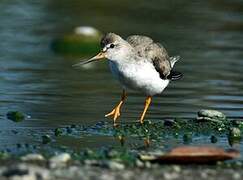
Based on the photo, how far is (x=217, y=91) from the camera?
1523 centimetres

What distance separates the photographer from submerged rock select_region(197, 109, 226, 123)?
1270cm

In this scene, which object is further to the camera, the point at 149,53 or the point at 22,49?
the point at 22,49

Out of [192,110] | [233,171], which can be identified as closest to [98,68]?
[192,110]

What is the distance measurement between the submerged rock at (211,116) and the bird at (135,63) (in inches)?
28.2

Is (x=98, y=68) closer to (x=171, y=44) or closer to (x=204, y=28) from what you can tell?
(x=171, y=44)

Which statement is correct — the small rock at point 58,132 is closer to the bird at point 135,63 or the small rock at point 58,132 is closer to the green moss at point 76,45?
the bird at point 135,63

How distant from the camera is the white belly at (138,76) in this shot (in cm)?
1256

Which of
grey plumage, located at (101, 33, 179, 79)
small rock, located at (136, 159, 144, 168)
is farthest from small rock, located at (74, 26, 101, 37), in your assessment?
small rock, located at (136, 159, 144, 168)

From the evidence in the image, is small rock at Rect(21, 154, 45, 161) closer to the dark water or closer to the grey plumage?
the dark water

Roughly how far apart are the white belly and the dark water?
2.02 ft

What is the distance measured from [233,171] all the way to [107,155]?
4.76 feet

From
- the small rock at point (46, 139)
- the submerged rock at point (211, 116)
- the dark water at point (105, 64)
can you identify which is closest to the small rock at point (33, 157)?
the small rock at point (46, 139)

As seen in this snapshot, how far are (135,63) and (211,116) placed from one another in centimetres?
129

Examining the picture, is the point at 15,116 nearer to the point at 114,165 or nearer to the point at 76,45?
the point at 114,165
